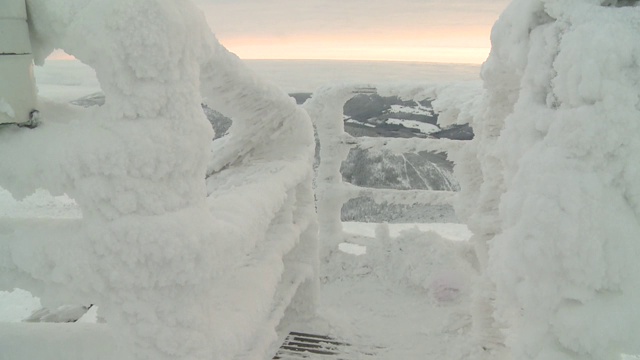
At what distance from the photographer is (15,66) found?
1.02 meters

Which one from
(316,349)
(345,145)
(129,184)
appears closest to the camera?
(129,184)

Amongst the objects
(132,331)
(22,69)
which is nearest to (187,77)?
(22,69)

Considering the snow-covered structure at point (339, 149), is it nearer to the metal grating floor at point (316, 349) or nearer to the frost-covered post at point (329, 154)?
the frost-covered post at point (329, 154)

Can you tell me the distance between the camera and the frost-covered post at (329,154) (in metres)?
3.50

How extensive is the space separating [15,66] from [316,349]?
180 cm

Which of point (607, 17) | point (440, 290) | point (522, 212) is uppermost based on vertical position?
point (607, 17)

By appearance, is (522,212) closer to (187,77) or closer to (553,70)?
(553,70)

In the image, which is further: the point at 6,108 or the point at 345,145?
the point at 345,145

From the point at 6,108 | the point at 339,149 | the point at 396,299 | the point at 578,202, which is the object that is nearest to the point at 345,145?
the point at 339,149

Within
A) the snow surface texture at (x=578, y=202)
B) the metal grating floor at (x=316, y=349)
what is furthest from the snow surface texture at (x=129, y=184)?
the metal grating floor at (x=316, y=349)

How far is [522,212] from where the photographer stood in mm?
1107

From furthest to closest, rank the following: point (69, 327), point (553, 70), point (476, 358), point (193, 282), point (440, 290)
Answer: point (440, 290) → point (476, 358) → point (69, 327) → point (553, 70) → point (193, 282)

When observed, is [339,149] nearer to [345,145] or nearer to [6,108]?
[345,145]

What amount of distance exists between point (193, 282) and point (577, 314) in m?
0.81
